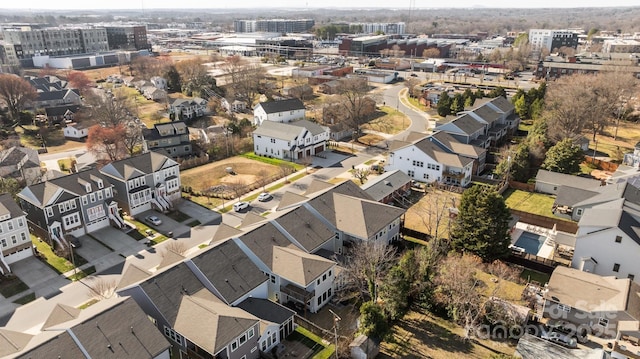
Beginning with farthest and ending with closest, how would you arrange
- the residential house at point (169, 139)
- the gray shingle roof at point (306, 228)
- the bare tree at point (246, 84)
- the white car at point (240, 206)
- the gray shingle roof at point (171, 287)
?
the bare tree at point (246, 84) → the residential house at point (169, 139) → the white car at point (240, 206) → the gray shingle roof at point (306, 228) → the gray shingle roof at point (171, 287)

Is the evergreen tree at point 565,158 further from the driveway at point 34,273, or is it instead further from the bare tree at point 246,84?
the bare tree at point 246,84

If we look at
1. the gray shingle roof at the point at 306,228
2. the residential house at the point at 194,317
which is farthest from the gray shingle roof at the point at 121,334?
the gray shingle roof at the point at 306,228

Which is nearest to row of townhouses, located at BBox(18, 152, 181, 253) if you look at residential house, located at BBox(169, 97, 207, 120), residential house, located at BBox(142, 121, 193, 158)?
residential house, located at BBox(142, 121, 193, 158)

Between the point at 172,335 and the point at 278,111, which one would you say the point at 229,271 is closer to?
the point at 172,335

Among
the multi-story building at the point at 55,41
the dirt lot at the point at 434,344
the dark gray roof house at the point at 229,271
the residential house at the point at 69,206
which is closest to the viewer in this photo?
the dirt lot at the point at 434,344

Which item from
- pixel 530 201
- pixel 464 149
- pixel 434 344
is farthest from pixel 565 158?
pixel 434 344

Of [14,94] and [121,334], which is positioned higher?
[14,94]

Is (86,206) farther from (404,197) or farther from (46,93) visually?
(46,93)

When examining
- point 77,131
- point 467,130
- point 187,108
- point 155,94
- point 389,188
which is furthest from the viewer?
point 155,94
